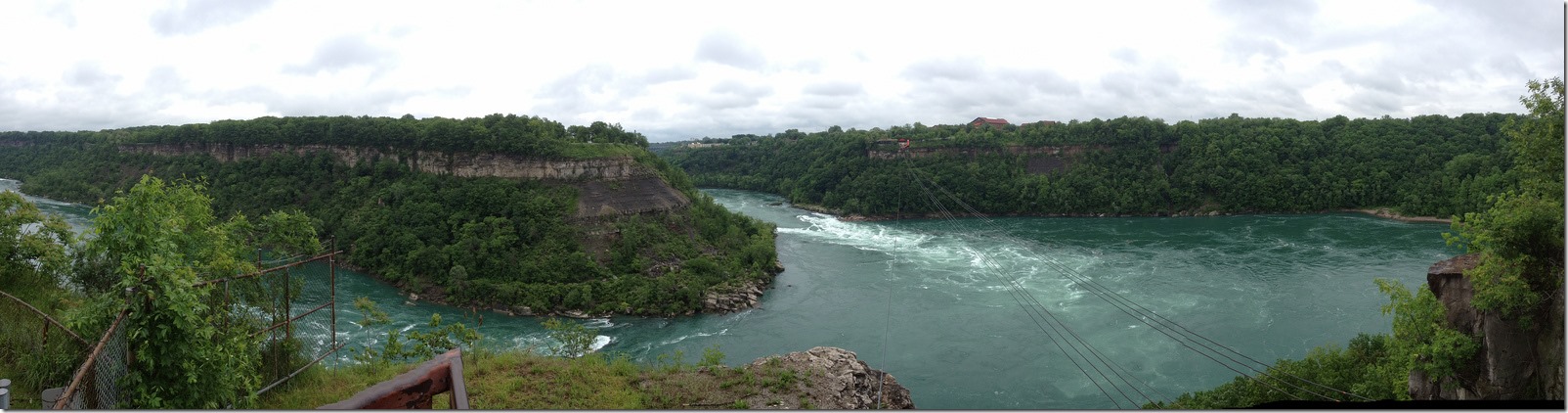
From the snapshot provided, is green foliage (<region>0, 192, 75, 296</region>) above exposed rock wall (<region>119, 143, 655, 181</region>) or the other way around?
the other way around

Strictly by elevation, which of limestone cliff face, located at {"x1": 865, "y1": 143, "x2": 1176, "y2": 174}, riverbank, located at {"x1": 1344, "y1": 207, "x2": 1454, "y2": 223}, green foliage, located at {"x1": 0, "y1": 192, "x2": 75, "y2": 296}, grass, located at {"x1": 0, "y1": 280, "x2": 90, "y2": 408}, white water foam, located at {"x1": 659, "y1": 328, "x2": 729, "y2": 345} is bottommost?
white water foam, located at {"x1": 659, "y1": 328, "x2": 729, "y2": 345}

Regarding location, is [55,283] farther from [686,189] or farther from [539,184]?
[686,189]

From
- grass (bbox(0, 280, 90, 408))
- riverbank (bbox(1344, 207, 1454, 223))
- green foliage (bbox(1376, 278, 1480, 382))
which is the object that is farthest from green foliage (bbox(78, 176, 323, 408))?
riverbank (bbox(1344, 207, 1454, 223))

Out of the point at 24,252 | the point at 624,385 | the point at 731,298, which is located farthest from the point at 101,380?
the point at 731,298

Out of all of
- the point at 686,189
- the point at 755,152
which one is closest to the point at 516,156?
the point at 686,189

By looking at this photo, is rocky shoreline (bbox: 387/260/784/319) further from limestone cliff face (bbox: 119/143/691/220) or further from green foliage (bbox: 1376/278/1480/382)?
green foliage (bbox: 1376/278/1480/382)

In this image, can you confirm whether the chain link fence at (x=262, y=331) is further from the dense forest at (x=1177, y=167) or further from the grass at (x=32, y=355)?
the dense forest at (x=1177, y=167)

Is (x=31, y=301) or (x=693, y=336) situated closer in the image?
(x=31, y=301)

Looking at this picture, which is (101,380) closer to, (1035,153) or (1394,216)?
(1394,216)
